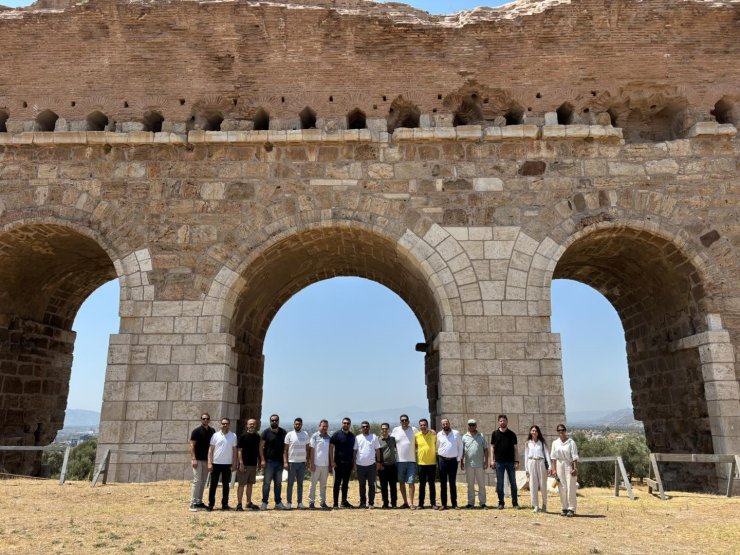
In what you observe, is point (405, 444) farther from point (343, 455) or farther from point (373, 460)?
point (343, 455)

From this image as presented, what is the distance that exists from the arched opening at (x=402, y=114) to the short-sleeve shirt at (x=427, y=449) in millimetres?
5405

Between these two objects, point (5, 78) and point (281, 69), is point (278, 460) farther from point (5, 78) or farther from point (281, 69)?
point (5, 78)

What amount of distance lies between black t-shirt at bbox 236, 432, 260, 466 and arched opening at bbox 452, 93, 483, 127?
A: 624cm

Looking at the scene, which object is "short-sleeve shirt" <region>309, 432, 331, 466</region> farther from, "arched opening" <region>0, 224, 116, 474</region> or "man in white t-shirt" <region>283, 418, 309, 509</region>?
"arched opening" <region>0, 224, 116, 474</region>

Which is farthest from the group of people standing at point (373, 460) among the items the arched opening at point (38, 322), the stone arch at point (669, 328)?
the arched opening at point (38, 322)

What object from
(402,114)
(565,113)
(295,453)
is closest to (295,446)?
(295,453)

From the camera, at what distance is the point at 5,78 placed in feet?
33.6

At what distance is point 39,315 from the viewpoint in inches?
486

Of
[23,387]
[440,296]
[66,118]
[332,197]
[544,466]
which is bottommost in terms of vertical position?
[544,466]

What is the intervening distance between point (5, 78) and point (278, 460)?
8.45 meters

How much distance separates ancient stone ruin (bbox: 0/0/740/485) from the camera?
355 inches

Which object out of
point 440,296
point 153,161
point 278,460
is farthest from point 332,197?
point 278,460

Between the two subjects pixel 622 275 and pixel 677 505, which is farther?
pixel 622 275

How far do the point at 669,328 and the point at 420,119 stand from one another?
5.85 meters
